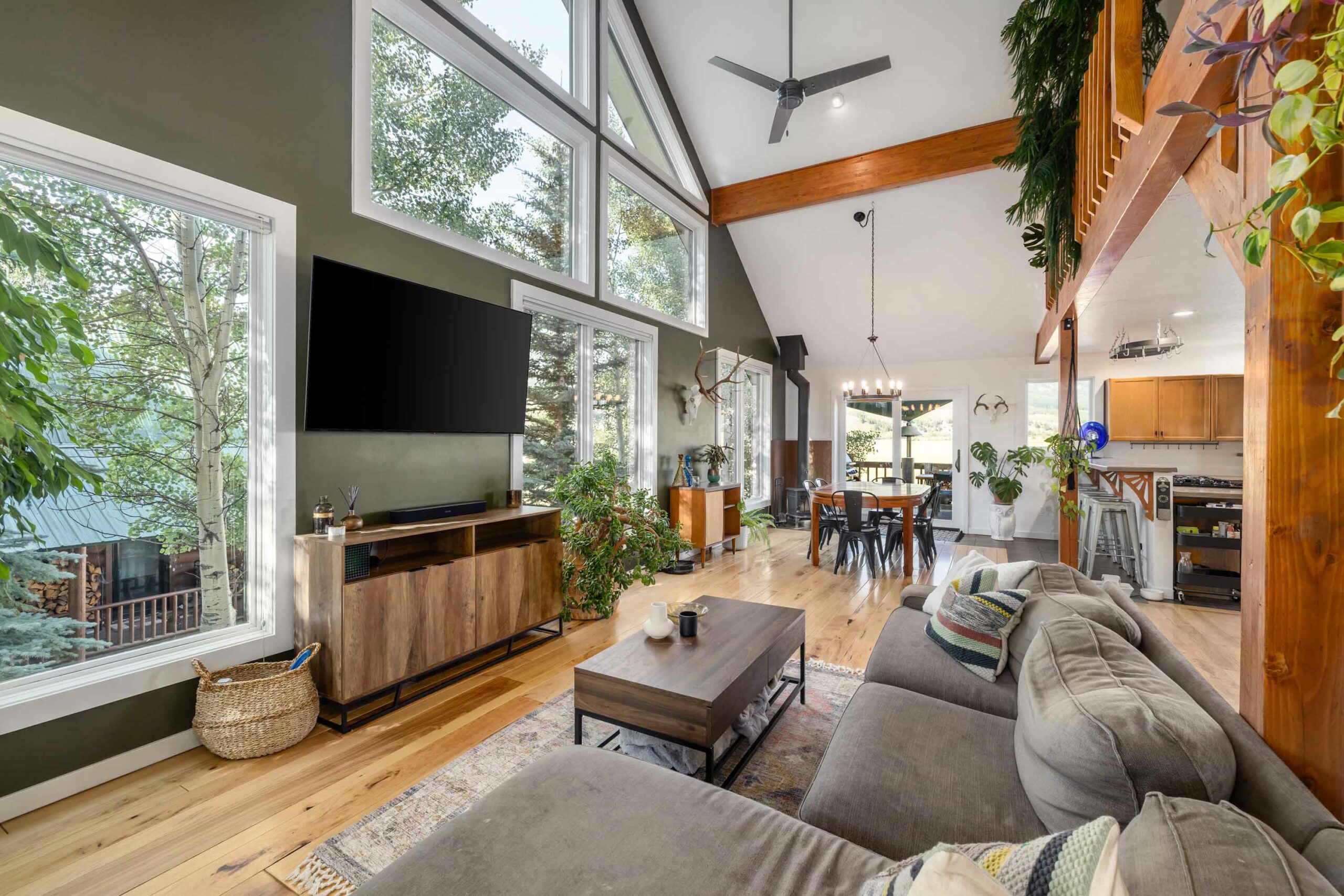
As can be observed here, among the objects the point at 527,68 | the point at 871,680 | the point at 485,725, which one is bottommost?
the point at 485,725

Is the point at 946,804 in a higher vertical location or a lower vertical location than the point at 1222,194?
lower

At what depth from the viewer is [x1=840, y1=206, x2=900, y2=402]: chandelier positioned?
6406 mm

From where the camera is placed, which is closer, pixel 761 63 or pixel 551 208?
pixel 551 208

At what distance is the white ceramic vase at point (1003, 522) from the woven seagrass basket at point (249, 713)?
25.0ft

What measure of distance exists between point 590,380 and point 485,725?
2840mm

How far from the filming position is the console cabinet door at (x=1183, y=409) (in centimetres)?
602

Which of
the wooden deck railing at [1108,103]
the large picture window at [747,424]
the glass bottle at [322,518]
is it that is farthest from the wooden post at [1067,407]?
the glass bottle at [322,518]

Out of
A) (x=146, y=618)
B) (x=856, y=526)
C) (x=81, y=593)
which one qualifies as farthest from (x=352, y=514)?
(x=856, y=526)

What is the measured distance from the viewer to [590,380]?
187 inches

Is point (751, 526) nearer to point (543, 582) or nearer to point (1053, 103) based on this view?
point (543, 582)

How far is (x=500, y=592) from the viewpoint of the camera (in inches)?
128

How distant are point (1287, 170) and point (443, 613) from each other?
3.15 m

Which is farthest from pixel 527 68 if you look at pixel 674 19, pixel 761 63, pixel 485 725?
pixel 485 725

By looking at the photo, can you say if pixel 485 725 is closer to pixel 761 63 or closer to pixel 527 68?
pixel 527 68
